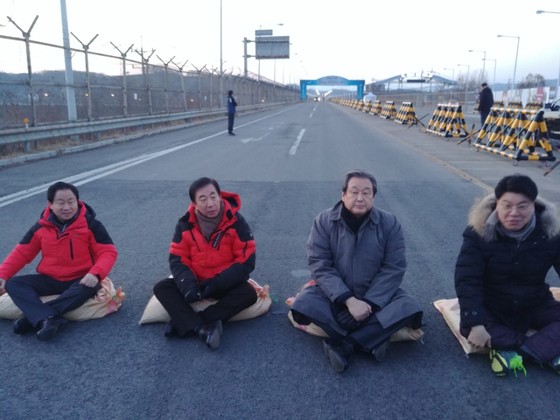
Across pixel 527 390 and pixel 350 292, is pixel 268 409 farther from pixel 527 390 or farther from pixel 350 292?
pixel 527 390

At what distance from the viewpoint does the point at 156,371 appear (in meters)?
3.23

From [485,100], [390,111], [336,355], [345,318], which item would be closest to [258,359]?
[336,355]

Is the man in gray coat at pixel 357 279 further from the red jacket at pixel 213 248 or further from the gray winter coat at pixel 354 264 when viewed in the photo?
the red jacket at pixel 213 248

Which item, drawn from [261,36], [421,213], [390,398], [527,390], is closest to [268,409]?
[390,398]

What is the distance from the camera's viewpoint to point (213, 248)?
4.00m

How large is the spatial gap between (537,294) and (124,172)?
29.9 ft

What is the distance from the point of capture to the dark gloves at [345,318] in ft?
11.3

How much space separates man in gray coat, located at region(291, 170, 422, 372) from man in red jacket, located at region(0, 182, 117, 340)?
1.67 meters

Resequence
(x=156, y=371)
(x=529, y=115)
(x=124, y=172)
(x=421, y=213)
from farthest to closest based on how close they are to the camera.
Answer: (x=529, y=115)
(x=124, y=172)
(x=421, y=213)
(x=156, y=371)

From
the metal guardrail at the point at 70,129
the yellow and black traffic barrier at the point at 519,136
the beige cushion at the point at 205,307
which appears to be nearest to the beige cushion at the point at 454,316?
the beige cushion at the point at 205,307

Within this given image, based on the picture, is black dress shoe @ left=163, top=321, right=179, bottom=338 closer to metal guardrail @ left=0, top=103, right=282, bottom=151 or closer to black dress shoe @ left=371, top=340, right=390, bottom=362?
black dress shoe @ left=371, top=340, right=390, bottom=362

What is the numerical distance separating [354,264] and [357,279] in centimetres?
11

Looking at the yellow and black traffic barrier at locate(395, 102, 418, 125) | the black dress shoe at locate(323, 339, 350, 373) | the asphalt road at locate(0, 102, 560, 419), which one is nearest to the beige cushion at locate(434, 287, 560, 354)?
the asphalt road at locate(0, 102, 560, 419)

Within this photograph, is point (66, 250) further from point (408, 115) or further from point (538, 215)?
point (408, 115)
